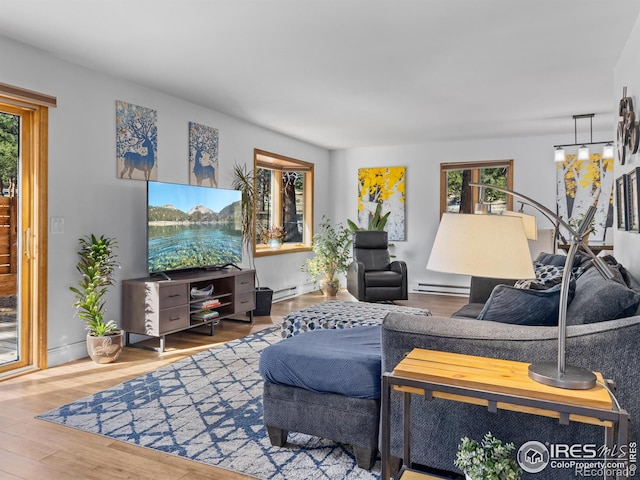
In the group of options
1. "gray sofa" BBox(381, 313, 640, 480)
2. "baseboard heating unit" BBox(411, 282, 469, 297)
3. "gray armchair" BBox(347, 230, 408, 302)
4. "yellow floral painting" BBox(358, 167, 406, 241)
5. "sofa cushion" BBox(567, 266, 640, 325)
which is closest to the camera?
"gray sofa" BBox(381, 313, 640, 480)

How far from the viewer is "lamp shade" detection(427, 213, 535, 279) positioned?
1.61m

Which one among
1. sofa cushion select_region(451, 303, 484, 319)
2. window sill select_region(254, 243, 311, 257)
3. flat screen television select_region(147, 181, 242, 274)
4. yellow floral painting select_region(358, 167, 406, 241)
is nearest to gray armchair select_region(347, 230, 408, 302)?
window sill select_region(254, 243, 311, 257)

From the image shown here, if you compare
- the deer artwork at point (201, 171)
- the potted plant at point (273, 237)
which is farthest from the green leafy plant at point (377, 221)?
the deer artwork at point (201, 171)

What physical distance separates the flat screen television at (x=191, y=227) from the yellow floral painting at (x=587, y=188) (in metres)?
4.51

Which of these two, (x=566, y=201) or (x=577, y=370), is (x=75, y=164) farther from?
(x=566, y=201)

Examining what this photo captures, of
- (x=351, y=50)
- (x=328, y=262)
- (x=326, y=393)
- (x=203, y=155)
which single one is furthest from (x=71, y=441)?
(x=328, y=262)

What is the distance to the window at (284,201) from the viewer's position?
6.62 metres

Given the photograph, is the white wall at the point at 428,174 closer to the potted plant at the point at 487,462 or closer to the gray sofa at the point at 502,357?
the gray sofa at the point at 502,357

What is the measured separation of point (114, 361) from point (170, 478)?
6.36 ft

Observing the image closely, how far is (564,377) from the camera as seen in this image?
4.76 feet

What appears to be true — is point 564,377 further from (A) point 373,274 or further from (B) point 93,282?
(A) point 373,274

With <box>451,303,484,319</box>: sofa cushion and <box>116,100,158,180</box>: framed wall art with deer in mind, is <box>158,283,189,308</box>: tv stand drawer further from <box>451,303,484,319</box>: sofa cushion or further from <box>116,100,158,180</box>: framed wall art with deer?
<box>451,303,484,319</box>: sofa cushion

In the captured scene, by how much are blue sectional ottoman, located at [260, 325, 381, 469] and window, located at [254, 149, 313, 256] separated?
3.94 meters

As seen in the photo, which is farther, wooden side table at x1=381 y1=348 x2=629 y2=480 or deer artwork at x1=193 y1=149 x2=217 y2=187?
deer artwork at x1=193 y1=149 x2=217 y2=187
